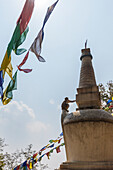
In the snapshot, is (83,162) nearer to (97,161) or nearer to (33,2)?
(97,161)

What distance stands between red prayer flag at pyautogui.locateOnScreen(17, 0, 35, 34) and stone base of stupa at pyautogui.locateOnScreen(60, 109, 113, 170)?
291 centimetres

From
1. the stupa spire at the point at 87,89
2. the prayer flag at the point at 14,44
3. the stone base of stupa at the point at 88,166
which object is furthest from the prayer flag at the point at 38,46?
the stone base of stupa at the point at 88,166

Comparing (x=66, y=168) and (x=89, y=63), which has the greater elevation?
(x=89, y=63)

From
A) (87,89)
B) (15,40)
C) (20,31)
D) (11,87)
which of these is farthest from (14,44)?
(87,89)

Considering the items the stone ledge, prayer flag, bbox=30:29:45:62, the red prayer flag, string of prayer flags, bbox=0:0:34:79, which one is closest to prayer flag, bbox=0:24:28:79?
string of prayer flags, bbox=0:0:34:79

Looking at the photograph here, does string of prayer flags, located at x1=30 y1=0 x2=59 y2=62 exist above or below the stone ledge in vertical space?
above

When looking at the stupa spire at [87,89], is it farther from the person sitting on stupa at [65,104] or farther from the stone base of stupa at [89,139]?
the stone base of stupa at [89,139]

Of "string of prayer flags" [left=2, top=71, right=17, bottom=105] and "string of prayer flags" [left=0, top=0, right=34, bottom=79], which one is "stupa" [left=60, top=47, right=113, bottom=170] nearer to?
"string of prayer flags" [left=2, top=71, right=17, bottom=105]

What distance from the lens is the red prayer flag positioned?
11.5ft

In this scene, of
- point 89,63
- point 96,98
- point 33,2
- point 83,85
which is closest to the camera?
point 33,2

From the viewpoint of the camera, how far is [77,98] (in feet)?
18.2

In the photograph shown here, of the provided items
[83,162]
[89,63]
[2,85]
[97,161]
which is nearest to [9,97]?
[2,85]

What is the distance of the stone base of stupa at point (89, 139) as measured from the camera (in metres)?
4.08

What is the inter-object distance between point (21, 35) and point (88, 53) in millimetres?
3613
